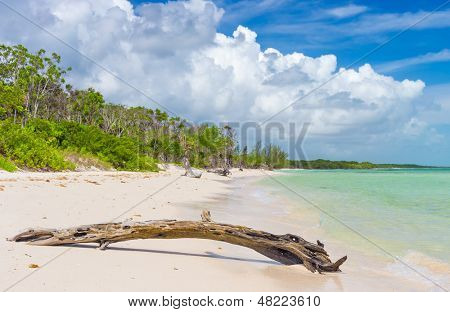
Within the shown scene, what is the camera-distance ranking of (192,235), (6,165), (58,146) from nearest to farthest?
(192,235) < (6,165) < (58,146)

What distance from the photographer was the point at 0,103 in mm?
27516

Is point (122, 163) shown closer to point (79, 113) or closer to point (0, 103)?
point (0, 103)

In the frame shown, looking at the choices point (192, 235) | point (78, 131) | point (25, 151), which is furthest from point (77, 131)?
point (192, 235)

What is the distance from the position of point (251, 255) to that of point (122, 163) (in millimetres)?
27523

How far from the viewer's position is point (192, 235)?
6.09m

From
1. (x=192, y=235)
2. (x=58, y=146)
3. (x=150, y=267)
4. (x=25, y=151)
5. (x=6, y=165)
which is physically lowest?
(x=150, y=267)

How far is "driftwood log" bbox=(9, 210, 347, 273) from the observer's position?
5.89m

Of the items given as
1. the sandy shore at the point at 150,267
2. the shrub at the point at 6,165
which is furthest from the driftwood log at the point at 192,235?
the shrub at the point at 6,165

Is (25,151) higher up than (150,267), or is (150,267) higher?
(25,151)

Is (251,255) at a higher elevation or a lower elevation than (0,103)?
lower

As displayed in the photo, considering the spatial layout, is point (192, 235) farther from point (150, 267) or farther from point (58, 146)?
point (58, 146)

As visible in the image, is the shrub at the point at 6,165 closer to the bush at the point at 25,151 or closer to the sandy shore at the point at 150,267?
the bush at the point at 25,151

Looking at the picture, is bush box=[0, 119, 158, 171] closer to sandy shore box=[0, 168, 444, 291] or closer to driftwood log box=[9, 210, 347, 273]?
sandy shore box=[0, 168, 444, 291]
